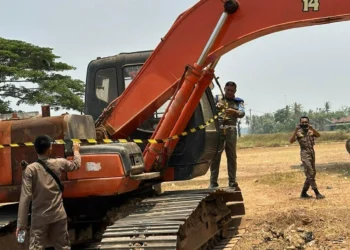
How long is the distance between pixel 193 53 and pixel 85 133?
5.18 ft

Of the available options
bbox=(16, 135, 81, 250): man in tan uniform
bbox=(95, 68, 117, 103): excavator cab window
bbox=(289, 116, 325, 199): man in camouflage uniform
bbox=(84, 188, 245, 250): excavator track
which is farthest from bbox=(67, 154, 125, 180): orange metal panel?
bbox=(289, 116, 325, 199): man in camouflage uniform

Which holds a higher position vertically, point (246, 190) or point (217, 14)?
point (217, 14)

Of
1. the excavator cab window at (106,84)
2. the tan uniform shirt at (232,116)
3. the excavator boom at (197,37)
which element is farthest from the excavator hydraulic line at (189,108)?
the tan uniform shirt at (232,116)

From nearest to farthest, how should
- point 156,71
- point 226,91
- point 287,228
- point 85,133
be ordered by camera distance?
1. point 85,133
2. point 156,71
3. point 287,228
4. point 226,91

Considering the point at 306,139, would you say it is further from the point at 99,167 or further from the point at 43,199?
the point at 43,199

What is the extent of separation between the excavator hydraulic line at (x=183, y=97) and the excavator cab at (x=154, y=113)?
1.72 feet

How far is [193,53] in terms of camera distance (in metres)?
5.96

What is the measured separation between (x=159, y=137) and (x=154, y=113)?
2.37 ft

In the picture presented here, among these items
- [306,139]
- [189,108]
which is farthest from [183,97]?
[306,139]

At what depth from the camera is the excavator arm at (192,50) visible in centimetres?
568

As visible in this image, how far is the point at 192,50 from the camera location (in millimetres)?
5969

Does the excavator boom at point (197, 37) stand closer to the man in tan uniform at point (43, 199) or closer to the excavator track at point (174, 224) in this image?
the excavator track at point (174, 224)

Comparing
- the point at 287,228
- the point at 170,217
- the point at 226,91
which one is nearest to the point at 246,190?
the point at 226,91

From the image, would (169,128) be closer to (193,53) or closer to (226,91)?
(193,53)
